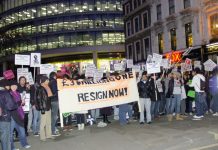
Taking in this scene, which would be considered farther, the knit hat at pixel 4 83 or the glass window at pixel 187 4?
the glass window at pixel 187 4

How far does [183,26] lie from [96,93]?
77.5 feet

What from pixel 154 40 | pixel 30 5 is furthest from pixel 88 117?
pixel 30 5

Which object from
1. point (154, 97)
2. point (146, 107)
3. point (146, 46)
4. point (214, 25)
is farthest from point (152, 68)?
point (146, 46)

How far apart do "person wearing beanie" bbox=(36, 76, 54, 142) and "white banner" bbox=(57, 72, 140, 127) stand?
49 cm

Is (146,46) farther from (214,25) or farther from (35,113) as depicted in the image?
(35,113)

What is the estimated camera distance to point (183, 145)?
30.9 ft

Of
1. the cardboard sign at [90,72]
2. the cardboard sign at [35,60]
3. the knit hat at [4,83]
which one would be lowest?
the knit hat at [4,83]

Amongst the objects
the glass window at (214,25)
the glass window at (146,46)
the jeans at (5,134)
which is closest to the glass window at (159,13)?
the glass window at (146,46)

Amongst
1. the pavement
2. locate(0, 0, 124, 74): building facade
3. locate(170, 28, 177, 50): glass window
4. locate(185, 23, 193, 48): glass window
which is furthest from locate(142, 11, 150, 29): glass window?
the pavement

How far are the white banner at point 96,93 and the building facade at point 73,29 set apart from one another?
55.3 m

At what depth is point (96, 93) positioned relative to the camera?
1265 cm

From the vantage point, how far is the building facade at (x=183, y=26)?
31203mm

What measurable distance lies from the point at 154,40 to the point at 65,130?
28.7 meters

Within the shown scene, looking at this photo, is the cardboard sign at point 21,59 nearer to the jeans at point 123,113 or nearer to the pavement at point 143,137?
the pavement at point 143,137
